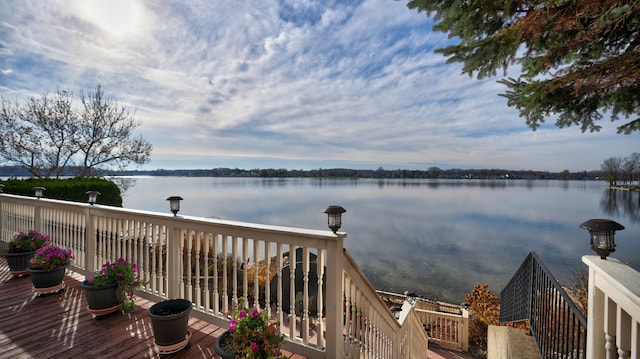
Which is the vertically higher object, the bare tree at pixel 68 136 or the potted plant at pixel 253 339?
the bare tree at pixel 68 136

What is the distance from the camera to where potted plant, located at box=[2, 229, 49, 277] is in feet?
12.3

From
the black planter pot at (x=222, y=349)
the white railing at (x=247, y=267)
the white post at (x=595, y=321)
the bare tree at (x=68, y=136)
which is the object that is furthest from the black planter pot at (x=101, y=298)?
the bare tree at (x=68, y=136)

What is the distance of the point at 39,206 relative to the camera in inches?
169

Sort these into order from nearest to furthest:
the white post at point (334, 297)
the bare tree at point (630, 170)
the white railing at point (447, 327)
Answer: the white post at point (334, 297) → the white railing at point (447, 327) → the bare tree at point (630, 170)

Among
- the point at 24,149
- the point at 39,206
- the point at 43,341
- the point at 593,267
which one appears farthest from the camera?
the point at 24,149

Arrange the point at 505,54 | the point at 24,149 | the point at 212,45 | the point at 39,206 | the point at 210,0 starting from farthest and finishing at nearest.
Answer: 1. the point at 24,149
2. the point at 212,45
3. the point at 210,0
4. the point at 39,206
5. the point at 505,54

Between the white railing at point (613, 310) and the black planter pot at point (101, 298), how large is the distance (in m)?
3.82

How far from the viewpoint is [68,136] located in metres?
12.3

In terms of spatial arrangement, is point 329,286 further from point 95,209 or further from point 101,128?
point 101,128

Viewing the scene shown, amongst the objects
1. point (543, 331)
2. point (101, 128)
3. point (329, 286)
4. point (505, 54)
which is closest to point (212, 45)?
point (505, 54)

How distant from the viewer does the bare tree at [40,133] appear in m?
10.8

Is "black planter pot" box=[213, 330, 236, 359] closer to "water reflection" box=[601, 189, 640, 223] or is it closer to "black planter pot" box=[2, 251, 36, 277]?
"black planter pot" box=[2, 251, 36, 277]

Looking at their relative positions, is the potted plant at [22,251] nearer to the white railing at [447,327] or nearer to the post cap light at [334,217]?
the post cap light at [334,217]

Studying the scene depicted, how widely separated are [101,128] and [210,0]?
1222 cm
